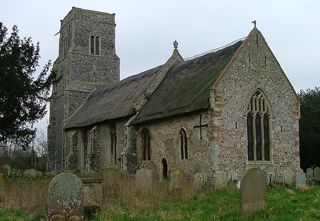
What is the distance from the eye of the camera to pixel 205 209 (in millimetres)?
12352

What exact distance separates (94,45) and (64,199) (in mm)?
33639

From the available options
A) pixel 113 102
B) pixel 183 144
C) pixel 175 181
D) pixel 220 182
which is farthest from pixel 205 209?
pixel 113 102

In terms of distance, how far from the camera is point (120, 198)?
13758 millimetres

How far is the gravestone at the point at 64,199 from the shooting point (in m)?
10.3

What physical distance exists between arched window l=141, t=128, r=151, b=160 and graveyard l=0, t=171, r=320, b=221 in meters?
10.1

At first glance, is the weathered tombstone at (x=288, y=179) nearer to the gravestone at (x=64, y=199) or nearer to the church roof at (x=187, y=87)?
the church roof at (x=187, y=87)

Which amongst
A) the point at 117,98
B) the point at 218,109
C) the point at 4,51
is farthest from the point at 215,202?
the point at 117,98

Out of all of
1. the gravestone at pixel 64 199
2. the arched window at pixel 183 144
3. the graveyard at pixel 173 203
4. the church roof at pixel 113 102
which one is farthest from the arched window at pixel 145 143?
the gravestone at pixel 64 199

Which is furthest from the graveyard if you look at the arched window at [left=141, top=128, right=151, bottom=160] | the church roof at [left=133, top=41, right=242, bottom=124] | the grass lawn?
the arched window at [left=141, top=128, right=151, bottom=160]

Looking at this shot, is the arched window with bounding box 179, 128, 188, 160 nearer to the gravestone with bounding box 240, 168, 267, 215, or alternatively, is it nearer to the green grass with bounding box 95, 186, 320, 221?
the green grass with bounding box 95, 186, 320, 221

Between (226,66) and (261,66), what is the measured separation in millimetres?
2246

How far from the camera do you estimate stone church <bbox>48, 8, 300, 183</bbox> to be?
21.9m

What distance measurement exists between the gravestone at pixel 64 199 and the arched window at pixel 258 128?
1338 centimetres

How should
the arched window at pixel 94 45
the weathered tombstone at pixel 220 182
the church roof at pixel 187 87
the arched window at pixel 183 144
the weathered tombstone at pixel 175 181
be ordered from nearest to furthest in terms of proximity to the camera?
the weathered tombstone at pixel 175 181 → the weathered tombstone at pixel 220 182 → the church roof at pixel 187 87 → the arched window at pixel 183 144 → the arched window at pixel 94 45
